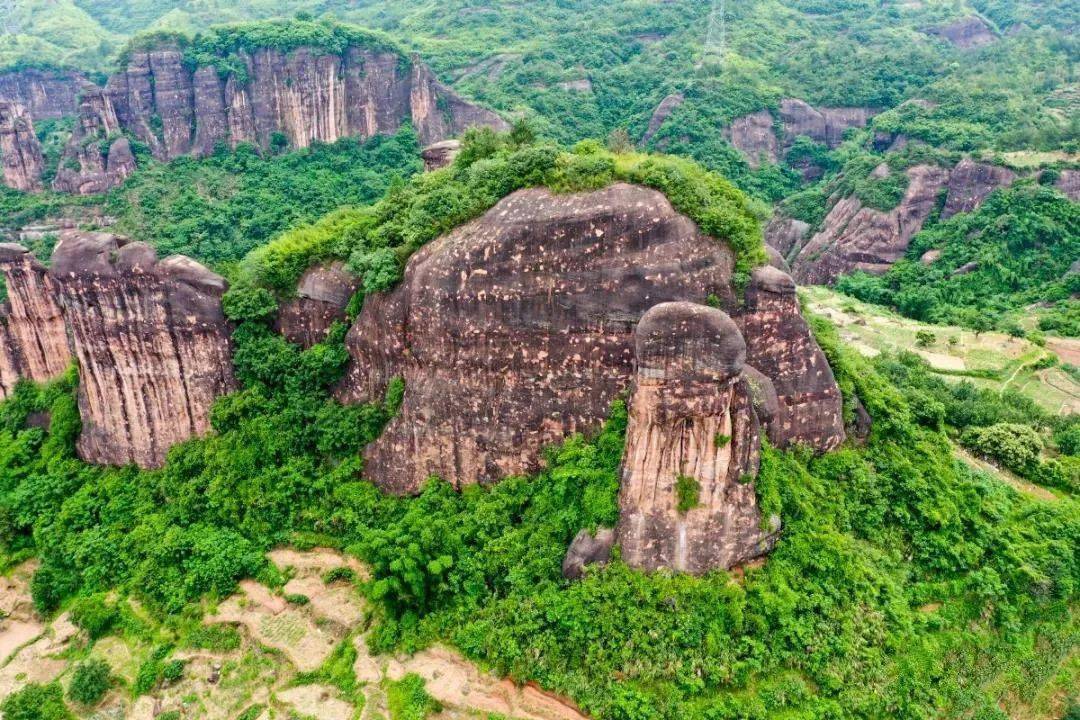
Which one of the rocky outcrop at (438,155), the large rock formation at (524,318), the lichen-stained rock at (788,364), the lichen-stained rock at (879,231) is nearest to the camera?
the large rock formation at (524,318)

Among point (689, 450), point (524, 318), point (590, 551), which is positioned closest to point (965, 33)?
point (524, 318)

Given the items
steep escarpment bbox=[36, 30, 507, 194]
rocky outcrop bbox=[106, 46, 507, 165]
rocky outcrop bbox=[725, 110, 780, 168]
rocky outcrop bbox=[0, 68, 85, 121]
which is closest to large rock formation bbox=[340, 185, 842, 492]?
rocky outcrop bbox=[106, 46, 507, 165]

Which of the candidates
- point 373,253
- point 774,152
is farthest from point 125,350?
point 774,152

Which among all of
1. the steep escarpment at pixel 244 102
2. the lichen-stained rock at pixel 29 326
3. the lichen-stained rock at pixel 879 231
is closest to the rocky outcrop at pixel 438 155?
the lichen-stained rock at pixel 29 326


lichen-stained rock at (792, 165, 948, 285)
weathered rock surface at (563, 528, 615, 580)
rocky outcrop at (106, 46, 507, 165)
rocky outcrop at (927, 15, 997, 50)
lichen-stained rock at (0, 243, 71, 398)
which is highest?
rocky outcrop at (927, 15, 997, 50)

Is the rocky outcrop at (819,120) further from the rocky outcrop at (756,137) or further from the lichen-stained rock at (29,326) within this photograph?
the lichen-stained rock at (29,326)

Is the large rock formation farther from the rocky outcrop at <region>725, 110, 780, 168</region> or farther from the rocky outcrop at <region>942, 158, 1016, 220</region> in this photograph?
the rocky outcrop at <region>725, 110, 780, 168</region>

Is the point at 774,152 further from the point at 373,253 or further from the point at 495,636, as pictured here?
the point at 495,636
